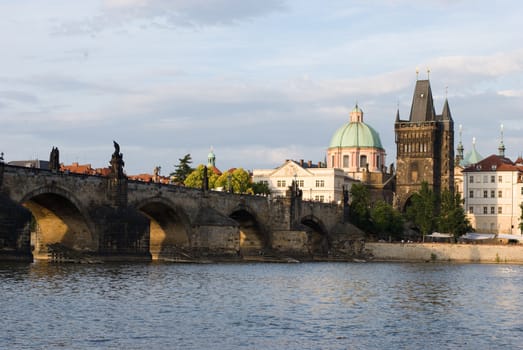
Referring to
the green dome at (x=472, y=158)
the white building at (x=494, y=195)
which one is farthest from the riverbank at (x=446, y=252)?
the green dome at (x=472, y=158)

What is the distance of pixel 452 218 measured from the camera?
124562 millimetres

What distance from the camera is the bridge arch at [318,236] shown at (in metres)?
118

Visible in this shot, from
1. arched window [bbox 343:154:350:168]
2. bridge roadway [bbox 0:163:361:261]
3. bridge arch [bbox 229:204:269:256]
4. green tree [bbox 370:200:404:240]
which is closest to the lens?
bridge roadway [bbox 0:163:361:261]

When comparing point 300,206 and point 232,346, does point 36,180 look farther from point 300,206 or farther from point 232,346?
point 300,206

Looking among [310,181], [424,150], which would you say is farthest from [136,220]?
[424,150]

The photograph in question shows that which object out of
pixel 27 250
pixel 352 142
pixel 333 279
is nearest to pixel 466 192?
pixel 352 142

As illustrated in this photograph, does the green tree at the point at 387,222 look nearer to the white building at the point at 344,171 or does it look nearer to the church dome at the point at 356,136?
the white building at the point at 344,171

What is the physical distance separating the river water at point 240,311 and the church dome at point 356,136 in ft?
346

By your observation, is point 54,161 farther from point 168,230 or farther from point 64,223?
point 168,230

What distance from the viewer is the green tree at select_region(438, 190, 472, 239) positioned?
124 m

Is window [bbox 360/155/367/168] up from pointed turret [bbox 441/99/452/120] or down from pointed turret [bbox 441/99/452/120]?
down

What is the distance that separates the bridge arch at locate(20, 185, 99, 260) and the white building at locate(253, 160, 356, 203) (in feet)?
250

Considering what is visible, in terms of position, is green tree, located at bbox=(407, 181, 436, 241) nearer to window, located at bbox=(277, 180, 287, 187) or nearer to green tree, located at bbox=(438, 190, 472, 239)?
green tree, located at bbox=(438, 190, 472, 239)

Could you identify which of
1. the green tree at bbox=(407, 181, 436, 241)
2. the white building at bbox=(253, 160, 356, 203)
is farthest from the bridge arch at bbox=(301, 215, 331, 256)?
the white building at bbox=(253, 160, 356, 203)
